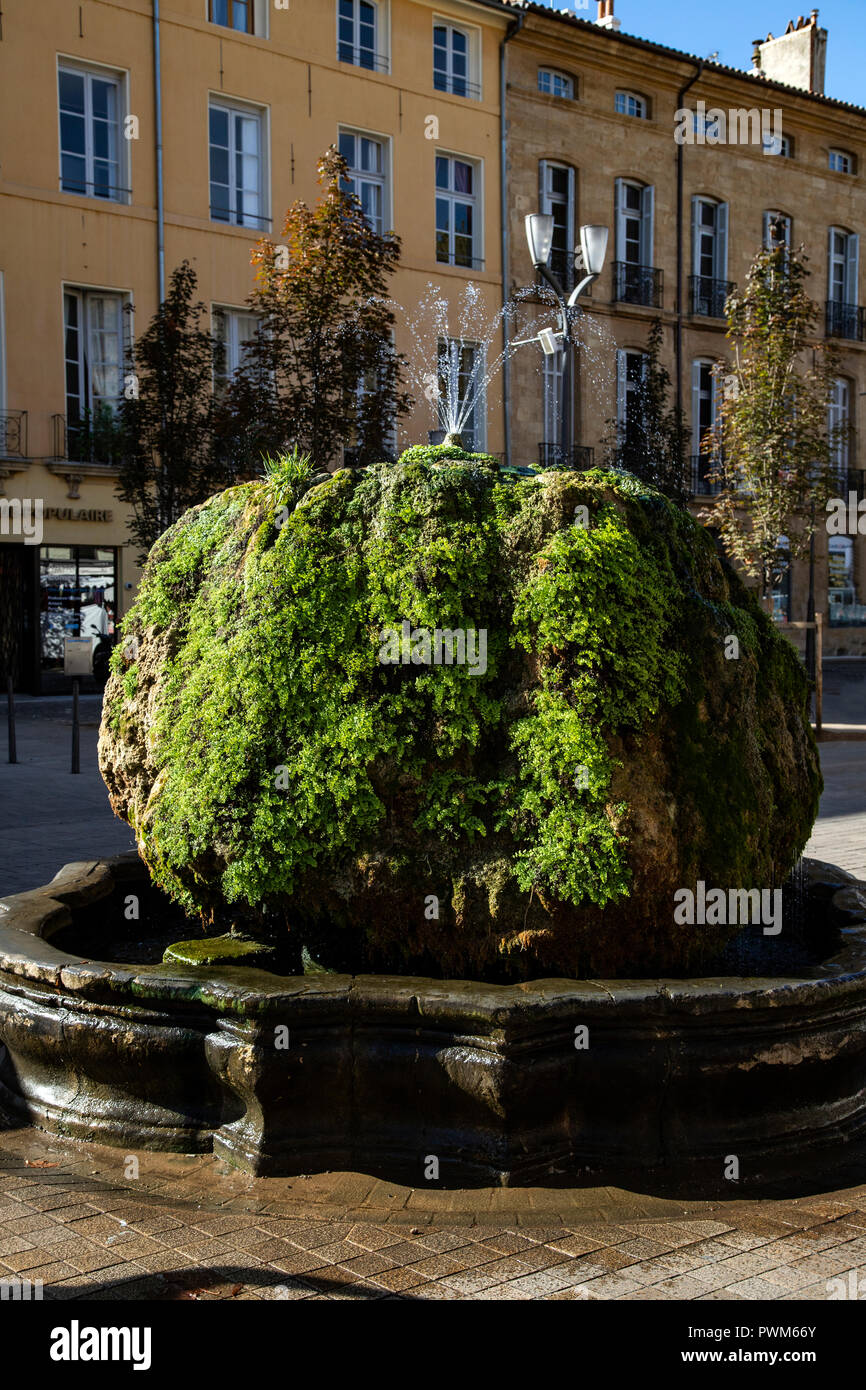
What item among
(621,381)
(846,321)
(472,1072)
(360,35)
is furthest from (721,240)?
(472,1072)

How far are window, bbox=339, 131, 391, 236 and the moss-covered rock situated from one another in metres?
23.4

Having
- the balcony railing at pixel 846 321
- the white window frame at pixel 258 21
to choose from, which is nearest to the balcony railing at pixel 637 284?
the balcony railing at pixel 846 321

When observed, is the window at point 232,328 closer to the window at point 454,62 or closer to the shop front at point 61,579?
the shop front at point 61,579

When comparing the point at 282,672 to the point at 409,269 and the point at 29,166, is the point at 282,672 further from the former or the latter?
the point at 409,269

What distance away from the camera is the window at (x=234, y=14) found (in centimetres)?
2367

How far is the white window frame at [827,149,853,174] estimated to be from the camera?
34688 millimetres

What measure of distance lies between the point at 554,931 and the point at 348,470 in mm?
1760

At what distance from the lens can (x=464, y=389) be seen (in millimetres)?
27734

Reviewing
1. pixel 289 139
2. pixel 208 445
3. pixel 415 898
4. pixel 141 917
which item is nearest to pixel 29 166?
pixel 289 139

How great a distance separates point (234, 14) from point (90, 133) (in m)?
3.98

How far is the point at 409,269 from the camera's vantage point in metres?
26.5

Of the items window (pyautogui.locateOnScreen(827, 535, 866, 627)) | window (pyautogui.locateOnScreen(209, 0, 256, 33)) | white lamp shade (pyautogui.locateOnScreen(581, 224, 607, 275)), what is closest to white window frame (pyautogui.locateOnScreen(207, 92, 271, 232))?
window (pyautogui.locateOnScreen(209, 0, 256, 33))

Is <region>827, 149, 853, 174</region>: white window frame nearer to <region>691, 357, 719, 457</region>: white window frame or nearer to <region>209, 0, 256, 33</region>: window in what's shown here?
<region>691, 357, 719, 457</region>: white window frame

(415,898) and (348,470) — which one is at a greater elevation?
(348,470)
